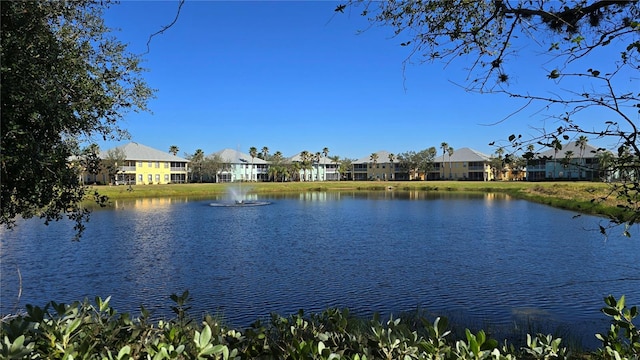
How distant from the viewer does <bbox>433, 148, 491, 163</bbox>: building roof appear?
4766 inches

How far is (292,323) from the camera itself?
5277 mm

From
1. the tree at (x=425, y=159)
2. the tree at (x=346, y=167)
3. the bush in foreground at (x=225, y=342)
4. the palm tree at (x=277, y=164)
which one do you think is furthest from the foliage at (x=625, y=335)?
the tree at (x=346, y=167)

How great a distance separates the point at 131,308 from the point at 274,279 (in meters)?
5.04

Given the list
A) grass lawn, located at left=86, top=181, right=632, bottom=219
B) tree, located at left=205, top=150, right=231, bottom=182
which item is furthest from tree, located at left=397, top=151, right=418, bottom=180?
tree, located at left=205, top=150, right=231, bottom=182

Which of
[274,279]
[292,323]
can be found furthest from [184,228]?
[292,323]

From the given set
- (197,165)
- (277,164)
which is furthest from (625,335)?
(277,164)

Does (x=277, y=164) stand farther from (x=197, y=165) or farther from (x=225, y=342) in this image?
(x=225, y=342)

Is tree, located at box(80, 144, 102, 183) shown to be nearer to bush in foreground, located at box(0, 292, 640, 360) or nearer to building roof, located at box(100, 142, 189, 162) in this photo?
bush in foreground, located at box(0, 292, 640, 360)

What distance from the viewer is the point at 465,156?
409 ft

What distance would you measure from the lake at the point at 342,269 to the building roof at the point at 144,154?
67.1 metres

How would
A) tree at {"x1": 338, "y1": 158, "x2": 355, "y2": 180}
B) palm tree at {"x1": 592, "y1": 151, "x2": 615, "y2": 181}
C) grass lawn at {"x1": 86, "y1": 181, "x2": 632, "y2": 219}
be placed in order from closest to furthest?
palm tree at {"x1": 592, "y1": 151, "x2": 615, "y2": 181} → grass lawn at {"x1": 86, "y1": 181, "x2": 632, "y2": 219} → tree at {"x1": 338, "y1": 158, "x2": 355, "y2": 180}

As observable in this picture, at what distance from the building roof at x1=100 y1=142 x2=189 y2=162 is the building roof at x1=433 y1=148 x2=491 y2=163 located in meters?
72.2

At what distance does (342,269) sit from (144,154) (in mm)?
91713

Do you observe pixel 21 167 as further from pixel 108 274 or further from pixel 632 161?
pixel 108 274
